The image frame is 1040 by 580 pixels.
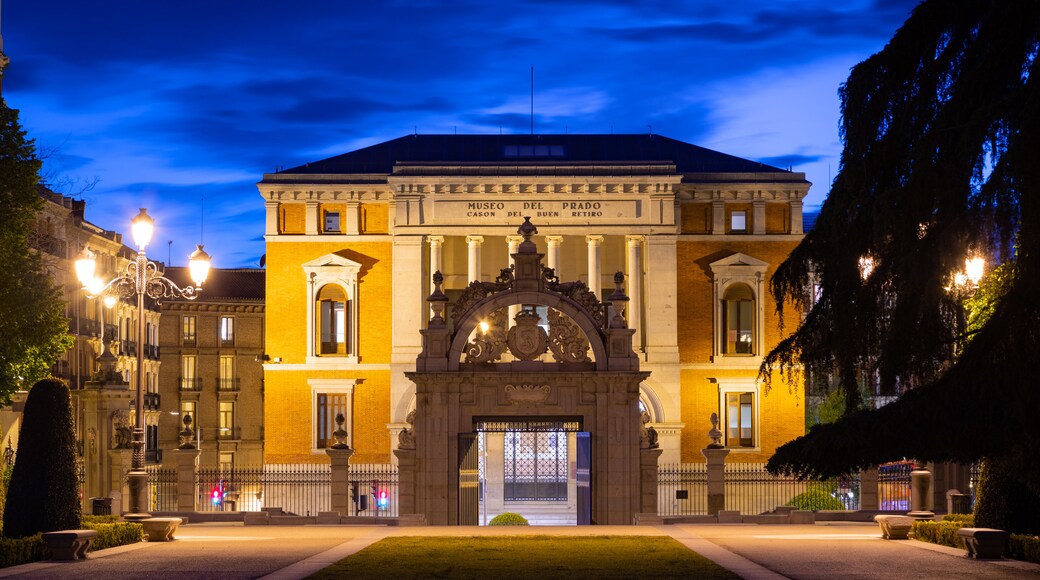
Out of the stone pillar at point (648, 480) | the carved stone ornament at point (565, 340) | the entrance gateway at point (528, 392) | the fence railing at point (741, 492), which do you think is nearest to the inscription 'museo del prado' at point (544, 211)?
the fence railing at point (741, 492)

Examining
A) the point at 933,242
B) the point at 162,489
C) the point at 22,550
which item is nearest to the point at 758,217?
the point at 162,489

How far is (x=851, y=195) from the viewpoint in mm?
22656

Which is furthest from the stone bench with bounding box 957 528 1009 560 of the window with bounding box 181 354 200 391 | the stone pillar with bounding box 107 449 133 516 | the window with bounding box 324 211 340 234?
the window with bounding box 181 354 200 391

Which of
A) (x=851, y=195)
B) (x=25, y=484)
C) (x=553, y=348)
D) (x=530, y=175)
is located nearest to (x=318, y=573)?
(x=25, y=484)

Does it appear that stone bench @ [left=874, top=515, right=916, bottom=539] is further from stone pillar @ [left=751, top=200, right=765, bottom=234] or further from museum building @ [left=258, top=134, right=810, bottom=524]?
stone pillar @ [left=751, top=200, right=765, bottom=234]

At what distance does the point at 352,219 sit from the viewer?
2758 inches

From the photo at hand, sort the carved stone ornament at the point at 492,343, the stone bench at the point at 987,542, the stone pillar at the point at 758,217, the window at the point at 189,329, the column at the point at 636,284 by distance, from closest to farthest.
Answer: the stone bench at the point at 987,542 → the carved stone ornament at the point at 492,343 → the column at the point at 636,284 → the stone pillar at the point at 758,217 → the window at the point at 189,329

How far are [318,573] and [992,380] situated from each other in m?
10.8

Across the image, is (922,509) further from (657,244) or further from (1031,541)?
(657,244)

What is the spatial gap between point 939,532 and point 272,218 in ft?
143

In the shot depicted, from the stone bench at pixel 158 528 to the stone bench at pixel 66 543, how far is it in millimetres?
4973

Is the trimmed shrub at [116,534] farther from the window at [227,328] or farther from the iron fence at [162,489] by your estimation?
the window at [227,328]

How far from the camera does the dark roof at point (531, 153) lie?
72.9 meters

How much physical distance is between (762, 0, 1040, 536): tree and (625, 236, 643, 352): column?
44.7m
